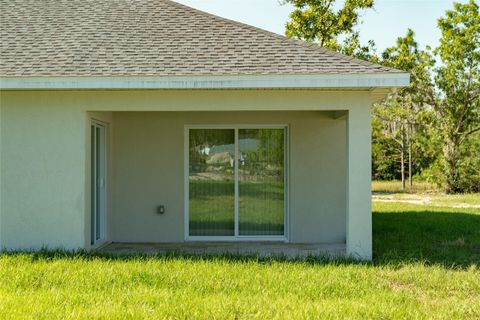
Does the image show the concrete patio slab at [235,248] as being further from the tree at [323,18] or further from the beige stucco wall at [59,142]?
the tree at [323,18]

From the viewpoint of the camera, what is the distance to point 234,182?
1073cm

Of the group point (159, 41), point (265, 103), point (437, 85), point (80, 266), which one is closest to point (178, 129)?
point (159, 41)

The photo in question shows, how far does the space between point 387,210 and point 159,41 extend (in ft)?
33.4

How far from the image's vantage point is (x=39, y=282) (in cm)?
660

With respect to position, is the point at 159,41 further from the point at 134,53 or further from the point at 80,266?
the point at 80,266

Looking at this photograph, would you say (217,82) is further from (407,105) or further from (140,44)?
(407,105)

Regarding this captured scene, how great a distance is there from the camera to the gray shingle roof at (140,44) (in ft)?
27.1

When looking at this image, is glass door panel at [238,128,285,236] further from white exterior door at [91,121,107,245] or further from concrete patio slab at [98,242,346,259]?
white exterior door at [91,121,107,245]

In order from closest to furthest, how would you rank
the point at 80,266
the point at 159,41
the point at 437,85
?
the point at 80,266 → the point at 159,41 → the point at 437,85

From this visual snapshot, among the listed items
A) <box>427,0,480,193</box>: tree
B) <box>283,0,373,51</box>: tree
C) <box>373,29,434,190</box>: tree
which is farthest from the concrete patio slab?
<box>427,0,480,193</box>: tree

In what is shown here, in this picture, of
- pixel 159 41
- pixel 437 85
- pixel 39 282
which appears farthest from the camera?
pixel 437 85

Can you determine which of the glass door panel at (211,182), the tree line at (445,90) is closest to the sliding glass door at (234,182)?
the glass door panel at (211,182)

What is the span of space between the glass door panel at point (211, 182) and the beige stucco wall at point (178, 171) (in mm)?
238

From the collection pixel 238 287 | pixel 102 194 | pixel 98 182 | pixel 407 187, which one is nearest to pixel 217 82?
pixel 238 287
